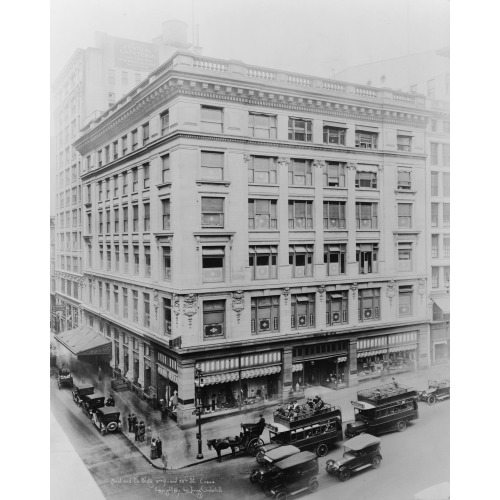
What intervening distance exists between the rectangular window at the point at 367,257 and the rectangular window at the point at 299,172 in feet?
9.31

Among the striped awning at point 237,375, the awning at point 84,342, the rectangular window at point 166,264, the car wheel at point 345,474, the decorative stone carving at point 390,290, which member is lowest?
the car wheel at point 345,474

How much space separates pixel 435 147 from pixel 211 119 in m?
7.67

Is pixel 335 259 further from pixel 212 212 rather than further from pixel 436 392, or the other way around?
pixel 436 392

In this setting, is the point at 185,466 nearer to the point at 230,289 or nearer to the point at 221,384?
the point at 221,384

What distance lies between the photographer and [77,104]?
1691 centimetres

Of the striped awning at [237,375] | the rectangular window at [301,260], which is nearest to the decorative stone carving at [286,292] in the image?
the rectangular window at [301,260]

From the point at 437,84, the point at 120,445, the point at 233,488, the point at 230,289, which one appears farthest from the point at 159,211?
the point at 437,84

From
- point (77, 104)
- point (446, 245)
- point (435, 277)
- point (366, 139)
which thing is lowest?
point (435, 277)

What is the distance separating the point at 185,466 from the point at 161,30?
12944 millimetres

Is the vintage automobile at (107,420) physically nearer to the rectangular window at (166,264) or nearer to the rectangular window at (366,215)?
the rectangular window at (166,264)

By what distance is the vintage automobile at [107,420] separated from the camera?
1577 cm

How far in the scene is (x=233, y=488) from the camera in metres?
14.9

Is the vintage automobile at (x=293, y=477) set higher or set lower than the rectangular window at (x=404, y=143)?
lower

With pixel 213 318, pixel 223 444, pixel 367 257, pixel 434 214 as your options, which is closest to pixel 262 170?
pixel 367 257
